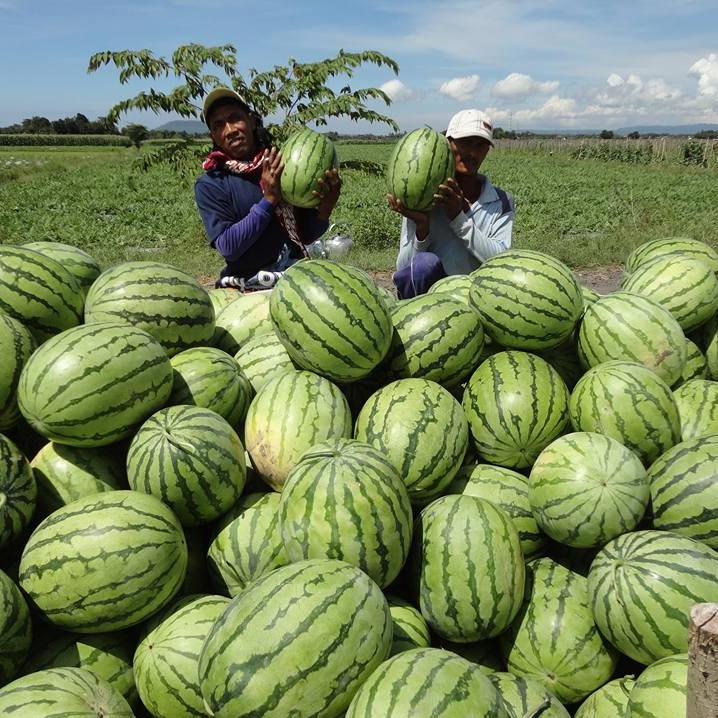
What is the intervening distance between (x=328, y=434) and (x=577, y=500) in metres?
1.01

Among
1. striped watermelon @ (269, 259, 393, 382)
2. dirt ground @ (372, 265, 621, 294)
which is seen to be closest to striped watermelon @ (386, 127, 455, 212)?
striped watermelon @ (269, 259, 393, 382)

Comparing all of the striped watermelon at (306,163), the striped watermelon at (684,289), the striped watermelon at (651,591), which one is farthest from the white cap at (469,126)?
the striped watermelon at (651,591)

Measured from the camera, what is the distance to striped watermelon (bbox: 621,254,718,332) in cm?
320

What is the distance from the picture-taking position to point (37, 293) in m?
2.78

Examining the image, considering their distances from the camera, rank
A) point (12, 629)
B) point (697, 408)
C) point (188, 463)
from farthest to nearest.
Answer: point (697, 408) → point (188, 463) → point (12, 629)

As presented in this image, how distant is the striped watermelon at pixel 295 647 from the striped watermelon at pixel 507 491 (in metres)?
0.86

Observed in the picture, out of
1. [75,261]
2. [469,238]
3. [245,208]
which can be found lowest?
[469,238]

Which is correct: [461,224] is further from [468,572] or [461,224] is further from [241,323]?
[468,572]

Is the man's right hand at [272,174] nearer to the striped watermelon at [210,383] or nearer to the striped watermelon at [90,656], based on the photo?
the striped watermelon at [210,383]

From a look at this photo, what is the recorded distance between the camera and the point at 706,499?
7.53 ft

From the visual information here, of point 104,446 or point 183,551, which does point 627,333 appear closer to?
point 183,551

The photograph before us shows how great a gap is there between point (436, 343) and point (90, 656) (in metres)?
1.84

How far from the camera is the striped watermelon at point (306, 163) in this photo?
13.8 ft

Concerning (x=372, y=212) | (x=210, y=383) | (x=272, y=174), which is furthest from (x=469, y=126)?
(x=372, y=212)
